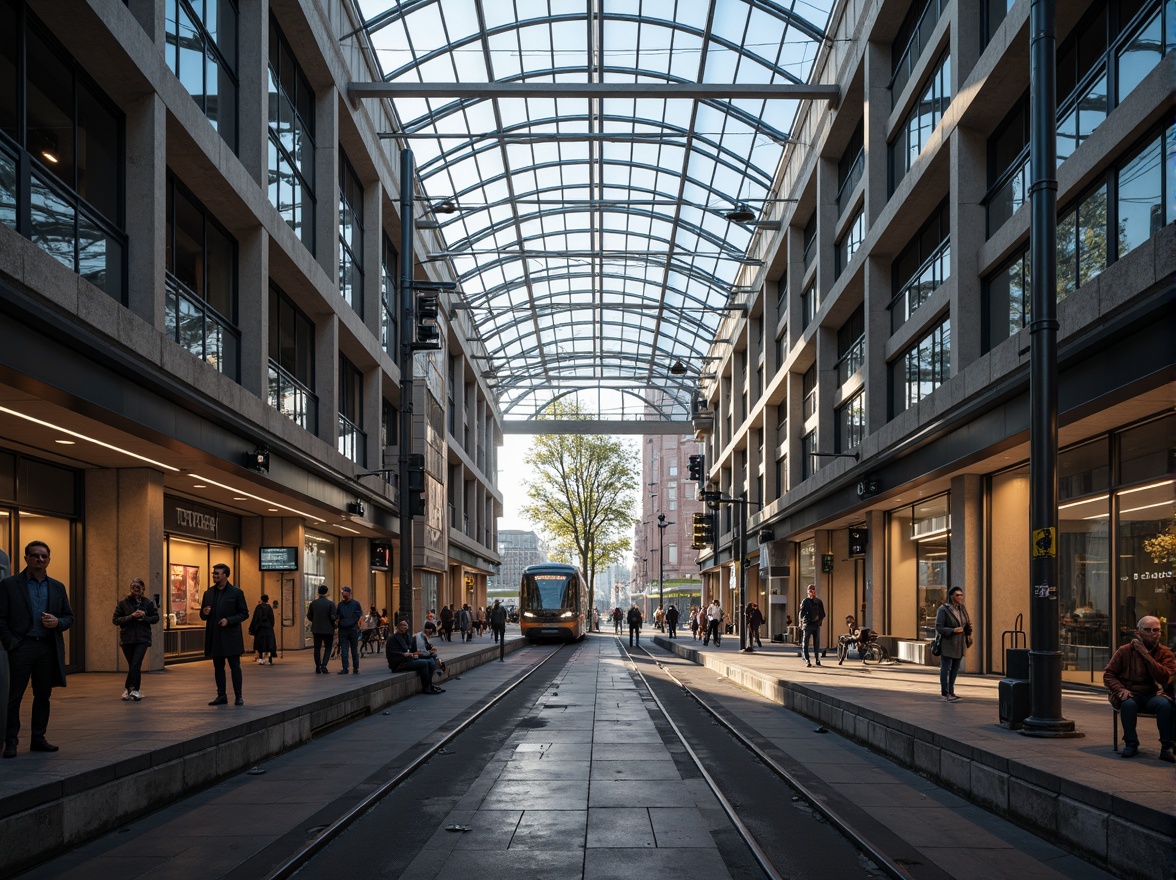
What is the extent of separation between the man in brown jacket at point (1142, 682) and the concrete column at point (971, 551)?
11.2 meters

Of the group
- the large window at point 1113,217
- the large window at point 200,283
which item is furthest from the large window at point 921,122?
the large window at point 200,283

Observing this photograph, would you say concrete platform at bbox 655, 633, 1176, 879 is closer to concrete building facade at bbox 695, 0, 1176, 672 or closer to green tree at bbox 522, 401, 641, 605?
concrete building facade at bbox 695, 0, 1176, 672

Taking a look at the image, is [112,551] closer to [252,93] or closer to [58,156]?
[58,156]

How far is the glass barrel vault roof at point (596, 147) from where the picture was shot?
29562 mm

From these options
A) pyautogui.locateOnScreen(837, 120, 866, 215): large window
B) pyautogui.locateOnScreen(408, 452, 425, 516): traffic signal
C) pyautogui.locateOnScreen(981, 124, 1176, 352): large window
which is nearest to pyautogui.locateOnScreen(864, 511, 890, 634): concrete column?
pyautogui.locateOnScreen(837, 120, 866, 215): large window

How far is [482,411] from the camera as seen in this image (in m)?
68.0

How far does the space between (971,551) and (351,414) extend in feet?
60.3

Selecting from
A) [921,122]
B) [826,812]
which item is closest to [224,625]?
[826,812]

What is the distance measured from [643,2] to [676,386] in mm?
40208

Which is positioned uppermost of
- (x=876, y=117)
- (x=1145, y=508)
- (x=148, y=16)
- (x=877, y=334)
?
(x=876, y=117)

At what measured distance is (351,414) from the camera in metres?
32.8

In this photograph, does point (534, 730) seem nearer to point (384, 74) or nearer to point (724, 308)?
point (384, 74)

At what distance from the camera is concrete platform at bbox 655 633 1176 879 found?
24.1 feet

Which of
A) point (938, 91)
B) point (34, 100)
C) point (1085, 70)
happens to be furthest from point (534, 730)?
point (938, 91)
